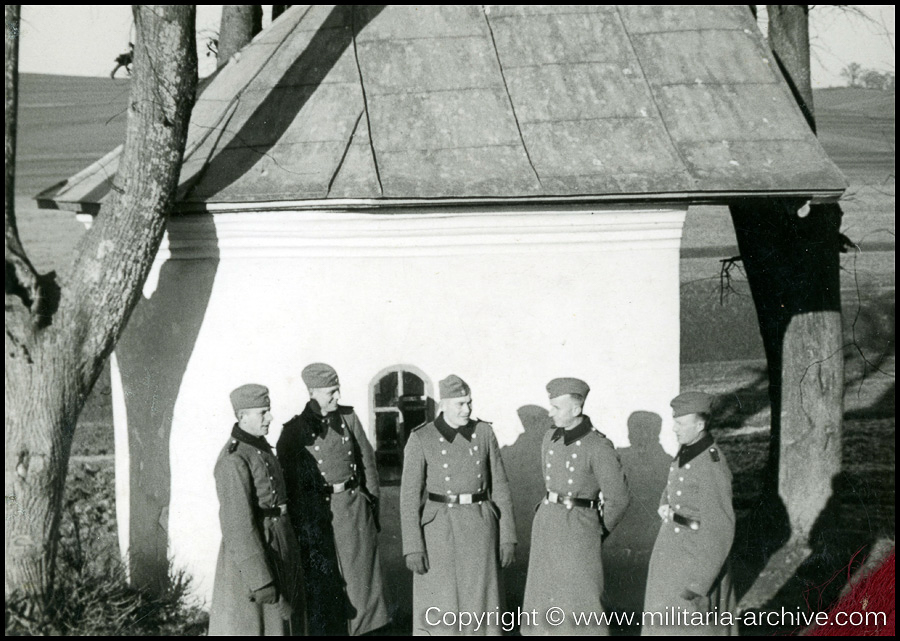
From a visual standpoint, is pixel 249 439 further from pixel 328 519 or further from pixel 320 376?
pixel 328 519

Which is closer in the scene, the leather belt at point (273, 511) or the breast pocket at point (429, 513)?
the leather belt at point (273, 511)

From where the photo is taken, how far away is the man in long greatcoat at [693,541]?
5.16 meters

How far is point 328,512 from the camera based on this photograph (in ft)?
19.6

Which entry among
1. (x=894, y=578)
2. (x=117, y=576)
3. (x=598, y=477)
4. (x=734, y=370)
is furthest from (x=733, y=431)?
(x=117, y=576)

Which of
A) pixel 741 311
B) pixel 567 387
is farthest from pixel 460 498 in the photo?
pixel 741 311

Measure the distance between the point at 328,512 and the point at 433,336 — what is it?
167 centimetres

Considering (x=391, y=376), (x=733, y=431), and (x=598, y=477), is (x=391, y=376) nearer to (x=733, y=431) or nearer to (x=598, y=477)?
(x=598, y=477)

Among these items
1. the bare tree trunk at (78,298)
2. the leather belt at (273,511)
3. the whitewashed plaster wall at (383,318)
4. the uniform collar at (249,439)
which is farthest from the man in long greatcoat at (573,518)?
the bare tree trunk at (78,298)

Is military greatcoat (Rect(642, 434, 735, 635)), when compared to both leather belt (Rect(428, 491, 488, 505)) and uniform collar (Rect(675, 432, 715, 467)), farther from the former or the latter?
leather belt (Rect(428, 491, 488, 505))

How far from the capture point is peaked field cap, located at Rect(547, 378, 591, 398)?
18.9 ft

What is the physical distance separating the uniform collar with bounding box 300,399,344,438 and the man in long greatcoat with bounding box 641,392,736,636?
2.19 m

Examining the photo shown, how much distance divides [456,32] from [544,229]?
2245 millimetres

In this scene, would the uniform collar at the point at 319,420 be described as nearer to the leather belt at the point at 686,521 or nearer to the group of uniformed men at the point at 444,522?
the group of uniformed men at the point at 444,522

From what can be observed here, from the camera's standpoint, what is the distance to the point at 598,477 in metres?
5.69
